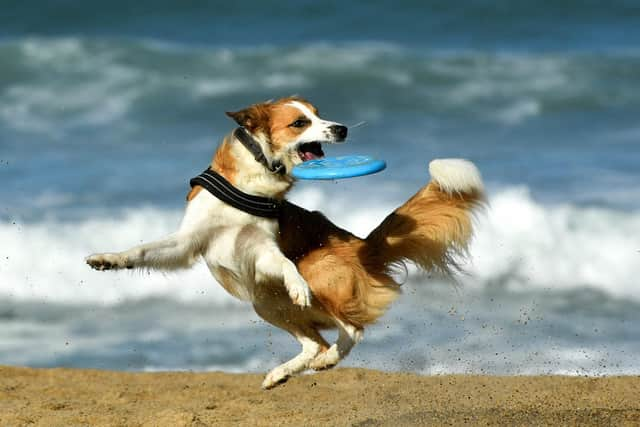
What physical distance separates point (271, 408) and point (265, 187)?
2.42 m

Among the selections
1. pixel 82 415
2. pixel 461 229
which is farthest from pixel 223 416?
pixel 461 229

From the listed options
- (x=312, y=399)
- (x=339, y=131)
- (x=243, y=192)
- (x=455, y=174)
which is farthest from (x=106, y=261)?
(x=312, y=399)

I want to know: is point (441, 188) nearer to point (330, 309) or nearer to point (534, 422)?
point (330, 309)

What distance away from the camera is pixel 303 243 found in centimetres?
825

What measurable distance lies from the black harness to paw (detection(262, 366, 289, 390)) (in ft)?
3.86

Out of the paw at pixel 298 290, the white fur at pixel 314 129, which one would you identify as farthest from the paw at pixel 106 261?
the white fur at pixel 314 129

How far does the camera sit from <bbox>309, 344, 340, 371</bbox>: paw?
26.5 feet

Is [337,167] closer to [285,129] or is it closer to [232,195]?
[285,129]

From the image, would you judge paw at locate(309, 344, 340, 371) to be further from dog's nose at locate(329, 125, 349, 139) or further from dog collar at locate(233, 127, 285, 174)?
dog's nose at locate(329, 125, 349, 139)

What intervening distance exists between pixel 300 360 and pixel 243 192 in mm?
1376

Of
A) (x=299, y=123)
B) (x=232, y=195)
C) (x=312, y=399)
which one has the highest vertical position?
(x=299, y=123)

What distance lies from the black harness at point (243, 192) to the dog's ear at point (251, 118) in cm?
5

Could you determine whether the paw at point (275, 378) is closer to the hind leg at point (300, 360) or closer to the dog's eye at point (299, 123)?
the hind leg at point (300, 360)

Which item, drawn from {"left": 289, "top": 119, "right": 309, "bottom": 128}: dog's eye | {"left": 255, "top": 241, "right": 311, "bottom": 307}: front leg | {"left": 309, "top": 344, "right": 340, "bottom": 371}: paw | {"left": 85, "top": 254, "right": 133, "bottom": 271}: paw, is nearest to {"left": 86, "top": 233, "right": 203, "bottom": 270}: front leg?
{"left": 85, "top": 254, "right": 133, "bottom": 271}: paw
